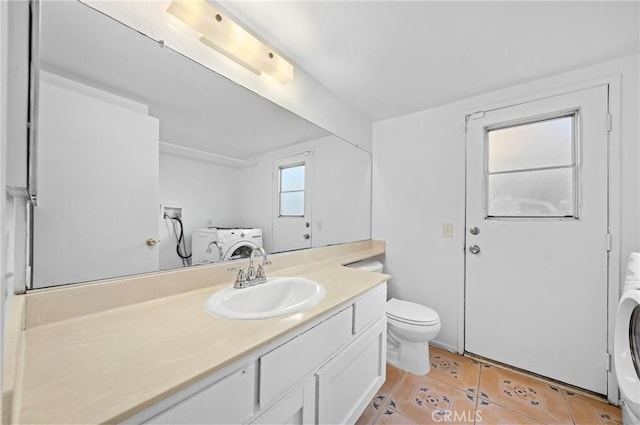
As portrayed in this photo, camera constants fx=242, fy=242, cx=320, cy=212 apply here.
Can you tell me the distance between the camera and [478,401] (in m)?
1.50

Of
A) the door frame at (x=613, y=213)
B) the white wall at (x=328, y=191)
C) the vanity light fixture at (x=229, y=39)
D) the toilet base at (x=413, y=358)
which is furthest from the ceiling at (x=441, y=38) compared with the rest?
the toilet base at (x=413, y=358)

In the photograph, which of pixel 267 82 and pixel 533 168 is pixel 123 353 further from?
pixel 533 168

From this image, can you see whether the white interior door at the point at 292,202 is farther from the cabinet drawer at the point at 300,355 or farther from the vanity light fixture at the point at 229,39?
the cabinet drawer at the point at 300,355

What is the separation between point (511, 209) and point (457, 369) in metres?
1.27

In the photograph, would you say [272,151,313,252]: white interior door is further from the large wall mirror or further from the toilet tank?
the toilet tank

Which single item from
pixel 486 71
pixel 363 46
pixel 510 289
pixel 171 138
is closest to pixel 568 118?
pixel 486 71

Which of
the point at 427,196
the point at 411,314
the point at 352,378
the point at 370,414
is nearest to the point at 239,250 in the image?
the point at 352,378

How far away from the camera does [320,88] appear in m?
1.87

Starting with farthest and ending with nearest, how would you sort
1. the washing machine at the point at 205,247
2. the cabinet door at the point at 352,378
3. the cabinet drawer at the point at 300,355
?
the washing machine at the point at 205,247 < the cabinet door at the point at 352,378 < the cabinet drawer at the point at 300,355

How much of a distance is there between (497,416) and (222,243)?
6.04 ft

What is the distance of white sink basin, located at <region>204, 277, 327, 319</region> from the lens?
899mm

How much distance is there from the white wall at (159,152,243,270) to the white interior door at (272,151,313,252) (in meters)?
0.30

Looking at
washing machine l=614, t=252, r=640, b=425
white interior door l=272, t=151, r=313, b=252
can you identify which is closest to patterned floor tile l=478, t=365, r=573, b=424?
washing machine l=614, t=252, r=640, b=425

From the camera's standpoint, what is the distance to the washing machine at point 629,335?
1226 mm
